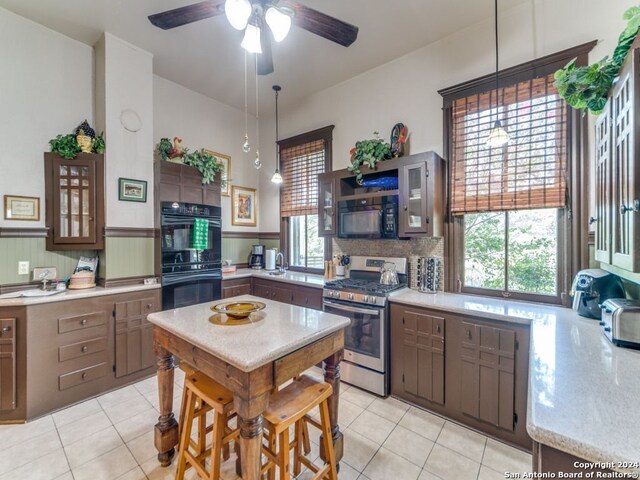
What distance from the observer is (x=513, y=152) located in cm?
246

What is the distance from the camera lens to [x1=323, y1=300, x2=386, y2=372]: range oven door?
2574 millimetres

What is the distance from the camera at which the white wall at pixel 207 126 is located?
367cm

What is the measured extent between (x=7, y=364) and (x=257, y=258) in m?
2.76

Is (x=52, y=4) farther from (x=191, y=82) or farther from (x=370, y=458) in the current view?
(x=370, y=458)

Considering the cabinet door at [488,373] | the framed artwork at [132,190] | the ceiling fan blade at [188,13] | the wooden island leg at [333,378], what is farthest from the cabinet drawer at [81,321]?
the cabinet door at [488,373]

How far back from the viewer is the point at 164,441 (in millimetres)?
1818

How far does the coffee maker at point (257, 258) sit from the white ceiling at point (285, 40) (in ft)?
7.61

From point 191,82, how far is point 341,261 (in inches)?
120

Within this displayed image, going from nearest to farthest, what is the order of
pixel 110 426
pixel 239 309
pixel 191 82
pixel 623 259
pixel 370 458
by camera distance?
pixel 623 259, pixel 239 309, pixel 370 458, pixel 110 426, pixel 191 82

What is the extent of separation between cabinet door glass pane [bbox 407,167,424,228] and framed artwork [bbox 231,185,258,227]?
2.69m

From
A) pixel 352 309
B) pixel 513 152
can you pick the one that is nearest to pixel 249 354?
pixel 352 309

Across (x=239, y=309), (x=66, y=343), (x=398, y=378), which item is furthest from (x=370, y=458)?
(x=66, y=343)

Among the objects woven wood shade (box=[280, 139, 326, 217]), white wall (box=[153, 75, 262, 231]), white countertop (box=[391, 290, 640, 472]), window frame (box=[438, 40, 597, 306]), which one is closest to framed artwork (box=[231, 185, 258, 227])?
white wall (box=[153, 75, 262, 231])

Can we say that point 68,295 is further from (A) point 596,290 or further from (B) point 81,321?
(A) point 596,290
